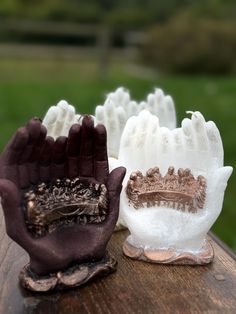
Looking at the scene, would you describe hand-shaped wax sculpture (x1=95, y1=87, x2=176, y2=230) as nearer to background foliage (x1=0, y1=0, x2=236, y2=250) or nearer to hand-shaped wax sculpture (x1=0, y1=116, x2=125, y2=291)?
hand-shaped wax sculpture (x1=0, y1=116, x2=125, y2=291)

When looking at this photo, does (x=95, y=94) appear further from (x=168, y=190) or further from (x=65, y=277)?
(x=65, y=277)

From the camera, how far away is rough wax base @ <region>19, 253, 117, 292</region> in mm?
1232

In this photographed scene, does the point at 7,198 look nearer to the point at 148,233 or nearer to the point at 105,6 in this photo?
the point at 148,233

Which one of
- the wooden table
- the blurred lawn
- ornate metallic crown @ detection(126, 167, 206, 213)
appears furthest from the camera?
the blurred lawn

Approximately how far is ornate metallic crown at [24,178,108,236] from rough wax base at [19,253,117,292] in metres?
0.09

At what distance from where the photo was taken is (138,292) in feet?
4.07

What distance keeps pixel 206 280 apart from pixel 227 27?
22.0 ft

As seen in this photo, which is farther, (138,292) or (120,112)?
(120,112)

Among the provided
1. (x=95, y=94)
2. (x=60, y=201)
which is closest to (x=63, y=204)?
(x=60, y=201)

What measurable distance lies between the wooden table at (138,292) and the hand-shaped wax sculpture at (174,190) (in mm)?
41

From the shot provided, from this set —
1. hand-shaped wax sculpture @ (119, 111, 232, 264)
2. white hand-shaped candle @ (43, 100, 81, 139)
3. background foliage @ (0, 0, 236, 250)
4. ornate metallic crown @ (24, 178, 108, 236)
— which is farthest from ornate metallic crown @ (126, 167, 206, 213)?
background foliage @ (0, 0, 236, 250)

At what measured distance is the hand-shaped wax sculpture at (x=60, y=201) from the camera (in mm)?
1199

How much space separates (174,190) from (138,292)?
247 mm

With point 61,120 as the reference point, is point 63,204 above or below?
below
